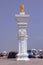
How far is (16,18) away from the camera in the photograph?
93.8 ft

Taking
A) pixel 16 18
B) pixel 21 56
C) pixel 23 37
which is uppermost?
pixel 16 18

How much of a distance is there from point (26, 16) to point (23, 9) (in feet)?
4.67

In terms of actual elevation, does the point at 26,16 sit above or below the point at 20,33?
above

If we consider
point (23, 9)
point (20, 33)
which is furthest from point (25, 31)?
point (23, 9)

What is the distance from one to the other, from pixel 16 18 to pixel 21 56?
4238 millimetres

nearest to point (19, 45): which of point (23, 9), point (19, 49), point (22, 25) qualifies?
point (19, 49)

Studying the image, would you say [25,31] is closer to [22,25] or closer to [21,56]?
[22,25]

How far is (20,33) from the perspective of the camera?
28.8 meters

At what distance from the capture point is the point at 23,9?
2959 cm

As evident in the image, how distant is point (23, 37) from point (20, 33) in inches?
22.1

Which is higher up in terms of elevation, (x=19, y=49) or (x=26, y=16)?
(x=26, y=16)

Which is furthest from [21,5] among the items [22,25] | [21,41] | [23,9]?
[21,41]

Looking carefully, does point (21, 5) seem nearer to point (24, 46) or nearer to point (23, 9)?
point (23, 9)

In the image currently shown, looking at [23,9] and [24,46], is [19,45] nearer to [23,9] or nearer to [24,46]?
[24,46]
